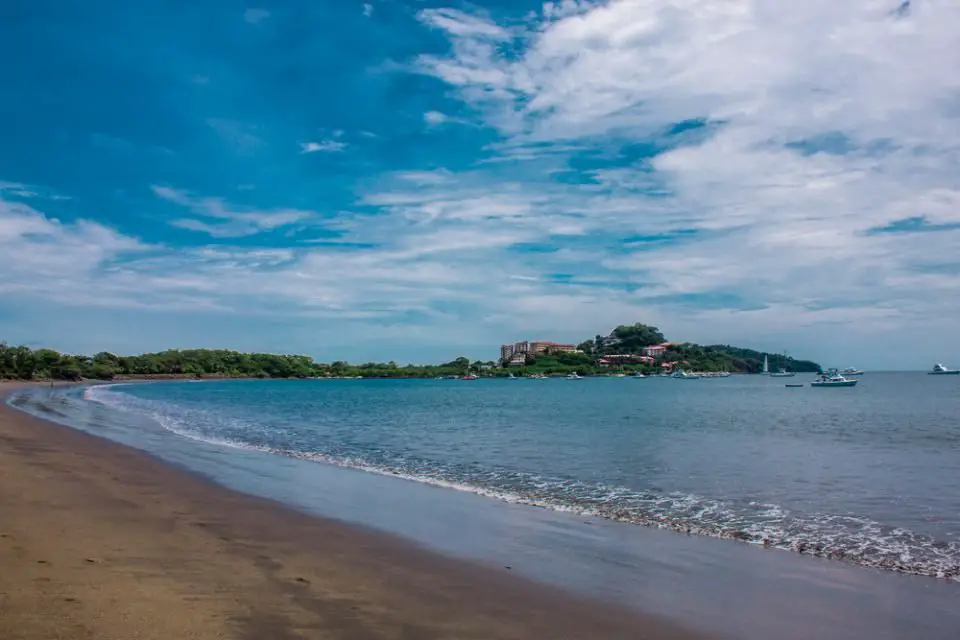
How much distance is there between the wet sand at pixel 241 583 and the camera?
5441 millimetres

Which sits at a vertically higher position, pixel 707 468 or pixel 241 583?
pixel 241 583

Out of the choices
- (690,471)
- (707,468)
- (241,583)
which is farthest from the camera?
(707,468)

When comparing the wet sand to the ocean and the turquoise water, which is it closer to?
the ocean

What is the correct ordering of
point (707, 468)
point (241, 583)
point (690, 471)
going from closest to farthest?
point (241, 583), point (690, 471), point (707, 468)

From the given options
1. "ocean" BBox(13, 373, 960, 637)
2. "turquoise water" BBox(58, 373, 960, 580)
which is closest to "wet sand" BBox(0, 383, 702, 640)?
"ocean" BBox(13, 373, 960, 637)

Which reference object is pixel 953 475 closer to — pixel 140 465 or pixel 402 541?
pixel 402 541

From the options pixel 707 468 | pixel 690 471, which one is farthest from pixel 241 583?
pixel 707 468

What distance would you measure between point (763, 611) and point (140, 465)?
1480 cm

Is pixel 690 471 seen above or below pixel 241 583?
below

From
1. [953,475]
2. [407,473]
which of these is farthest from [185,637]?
[953,475]

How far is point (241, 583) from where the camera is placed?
670 cm

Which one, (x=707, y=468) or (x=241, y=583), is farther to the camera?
(x=707, y=468)

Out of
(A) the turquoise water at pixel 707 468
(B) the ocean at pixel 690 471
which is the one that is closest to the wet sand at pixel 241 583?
(B) the ocean at pixel 690 471

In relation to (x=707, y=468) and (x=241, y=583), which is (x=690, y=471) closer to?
(x=707, y=468)
